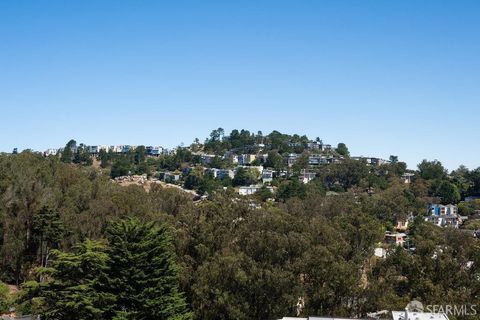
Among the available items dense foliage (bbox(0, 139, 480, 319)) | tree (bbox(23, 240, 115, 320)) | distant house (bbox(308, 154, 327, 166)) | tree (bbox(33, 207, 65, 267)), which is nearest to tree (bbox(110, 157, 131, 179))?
distant house (bbox(308, 154, 327, 166))

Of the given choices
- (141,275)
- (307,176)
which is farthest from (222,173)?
(141,275)

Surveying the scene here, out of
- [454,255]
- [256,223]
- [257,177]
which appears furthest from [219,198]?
[257,177]

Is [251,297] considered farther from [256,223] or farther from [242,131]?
[242,131]

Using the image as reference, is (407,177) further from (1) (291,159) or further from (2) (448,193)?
(1) (291,159)

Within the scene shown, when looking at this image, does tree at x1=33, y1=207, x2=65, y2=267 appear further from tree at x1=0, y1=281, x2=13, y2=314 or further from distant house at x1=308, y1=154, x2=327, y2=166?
distant house at x1=308, y1=154, x2=327, y2=166

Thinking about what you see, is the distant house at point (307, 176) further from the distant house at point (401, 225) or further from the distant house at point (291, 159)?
the distant house at point (401, 225)
